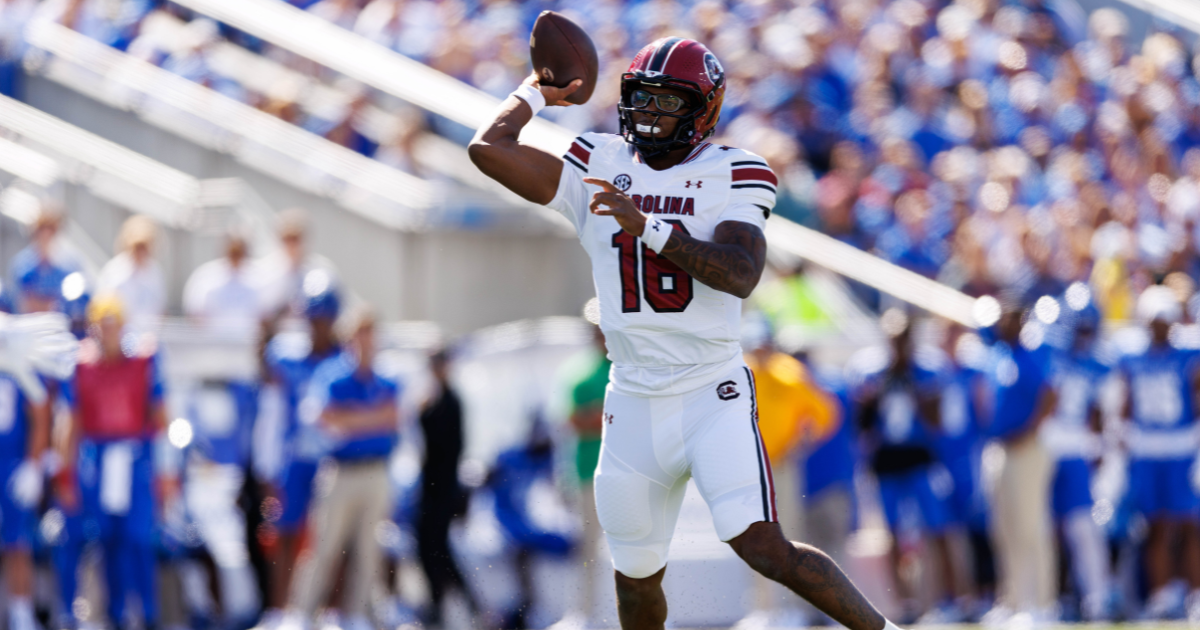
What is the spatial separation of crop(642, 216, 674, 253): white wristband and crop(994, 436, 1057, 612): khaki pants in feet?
15.9

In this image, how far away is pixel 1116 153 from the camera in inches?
498

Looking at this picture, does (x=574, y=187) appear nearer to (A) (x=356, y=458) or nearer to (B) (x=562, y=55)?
(B) (x=562, y=55)

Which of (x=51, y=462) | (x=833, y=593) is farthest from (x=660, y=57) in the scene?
(x=51, y=462)

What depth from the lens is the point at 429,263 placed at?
10.6 metres

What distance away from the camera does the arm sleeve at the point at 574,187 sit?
4824mm

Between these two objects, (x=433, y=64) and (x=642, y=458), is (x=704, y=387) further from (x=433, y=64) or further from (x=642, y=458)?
(x=433, y=64)

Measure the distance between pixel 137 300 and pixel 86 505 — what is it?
5.84 feet

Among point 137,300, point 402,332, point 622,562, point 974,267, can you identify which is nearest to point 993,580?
point 974,267

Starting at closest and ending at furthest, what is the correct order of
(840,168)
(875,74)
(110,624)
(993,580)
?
(110,624)
(993,580)
(840,168)
(875,74)

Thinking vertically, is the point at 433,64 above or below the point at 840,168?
above

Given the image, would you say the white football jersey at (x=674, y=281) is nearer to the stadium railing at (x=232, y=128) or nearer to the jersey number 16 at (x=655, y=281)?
the jersey number 16 at (x=655, y=281)

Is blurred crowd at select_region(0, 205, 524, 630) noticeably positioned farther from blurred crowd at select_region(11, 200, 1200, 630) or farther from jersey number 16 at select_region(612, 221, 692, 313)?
jersey number 16 at select_region(612, 221, 692, 313)

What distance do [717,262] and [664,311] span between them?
310 millimetres

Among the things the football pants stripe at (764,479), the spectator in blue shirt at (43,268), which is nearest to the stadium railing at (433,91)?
the spectator in blue shirt at (43,268)
